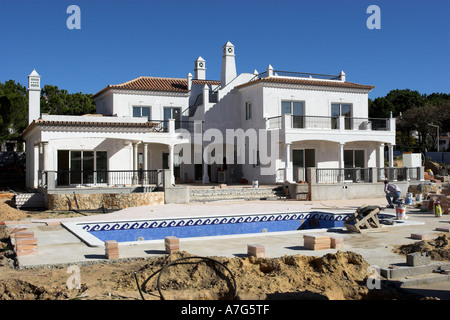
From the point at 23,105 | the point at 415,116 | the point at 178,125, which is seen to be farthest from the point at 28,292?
the point at 415,116

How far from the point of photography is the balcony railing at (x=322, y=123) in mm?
31391

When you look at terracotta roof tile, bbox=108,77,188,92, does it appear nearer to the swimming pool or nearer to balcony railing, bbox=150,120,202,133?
balcony railing, bbox=150,120,202,133

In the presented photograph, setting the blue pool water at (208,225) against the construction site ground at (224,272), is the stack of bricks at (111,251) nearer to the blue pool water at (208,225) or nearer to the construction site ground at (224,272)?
the construction site ground at (224,272)

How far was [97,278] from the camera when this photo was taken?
8.85 metres

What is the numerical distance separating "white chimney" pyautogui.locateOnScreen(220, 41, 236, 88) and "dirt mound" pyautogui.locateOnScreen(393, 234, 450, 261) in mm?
24883

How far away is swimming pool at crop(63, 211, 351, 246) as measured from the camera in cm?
1564

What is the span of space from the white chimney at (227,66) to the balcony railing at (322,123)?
537 centimetres

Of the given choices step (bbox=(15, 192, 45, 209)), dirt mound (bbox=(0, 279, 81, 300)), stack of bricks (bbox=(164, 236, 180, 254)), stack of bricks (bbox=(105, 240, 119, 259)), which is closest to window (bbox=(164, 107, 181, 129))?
step (bbox=(15, 192, 45, 209))

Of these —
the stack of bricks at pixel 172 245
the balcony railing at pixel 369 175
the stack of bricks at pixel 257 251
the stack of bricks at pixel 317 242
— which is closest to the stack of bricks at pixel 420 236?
the stack of bricks at pixel 317 242

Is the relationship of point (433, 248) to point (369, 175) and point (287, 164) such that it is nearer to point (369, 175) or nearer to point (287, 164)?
point (369, 175)

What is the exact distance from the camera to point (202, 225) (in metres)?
17.2
